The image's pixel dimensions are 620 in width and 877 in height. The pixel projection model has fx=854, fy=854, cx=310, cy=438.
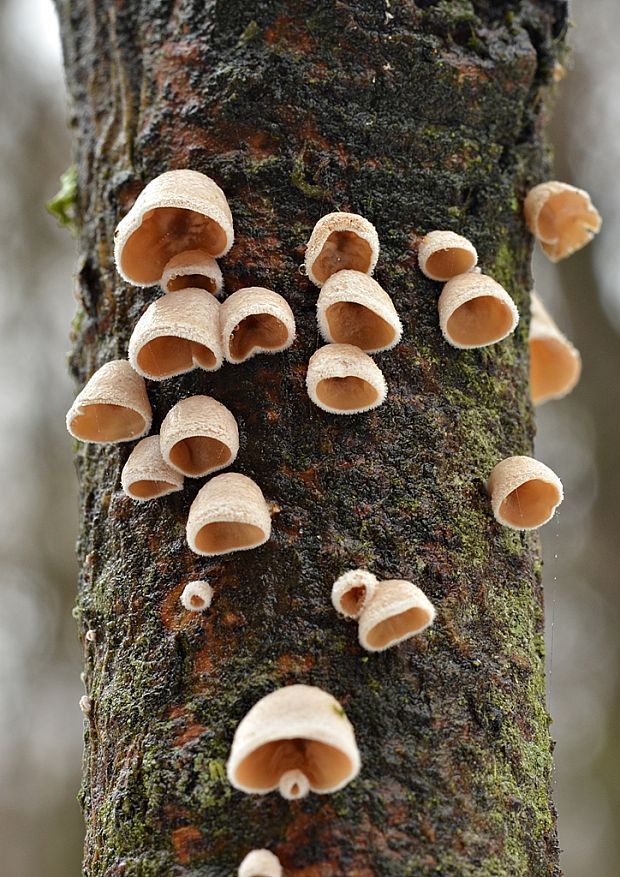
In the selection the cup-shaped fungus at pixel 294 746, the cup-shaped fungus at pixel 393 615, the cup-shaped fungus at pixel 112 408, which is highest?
the cup-shaped fungus at pixel 112 408

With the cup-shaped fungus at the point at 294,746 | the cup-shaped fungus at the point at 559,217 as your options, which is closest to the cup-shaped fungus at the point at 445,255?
the cup-shaped fungus at the point at 559,217

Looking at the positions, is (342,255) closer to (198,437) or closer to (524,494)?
(198,437)

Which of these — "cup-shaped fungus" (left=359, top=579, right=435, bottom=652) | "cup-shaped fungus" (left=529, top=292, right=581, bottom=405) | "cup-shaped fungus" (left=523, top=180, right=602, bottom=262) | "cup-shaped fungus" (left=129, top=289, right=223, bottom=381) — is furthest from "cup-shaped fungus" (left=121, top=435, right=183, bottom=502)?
"cup-shaped fungus" (left=529, top=292, right=581, bottom=405)

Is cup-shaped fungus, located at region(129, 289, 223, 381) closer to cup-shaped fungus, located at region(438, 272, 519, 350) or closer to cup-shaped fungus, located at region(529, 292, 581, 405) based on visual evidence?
cup-shaped fungus, located at region(438, 272, 519, 350)

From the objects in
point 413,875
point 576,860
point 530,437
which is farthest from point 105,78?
point 576,860

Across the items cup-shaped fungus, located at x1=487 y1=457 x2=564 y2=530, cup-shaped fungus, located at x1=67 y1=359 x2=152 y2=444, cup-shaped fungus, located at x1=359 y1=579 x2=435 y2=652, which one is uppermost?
cup-shaped fungus, located at x1=67 y1=359 x2=152 y2=444

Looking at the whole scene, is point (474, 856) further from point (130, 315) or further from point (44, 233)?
point (44, 233)

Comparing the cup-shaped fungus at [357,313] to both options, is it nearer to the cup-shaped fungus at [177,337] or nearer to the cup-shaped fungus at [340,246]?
the cup-shaped fungus at [340,246]
